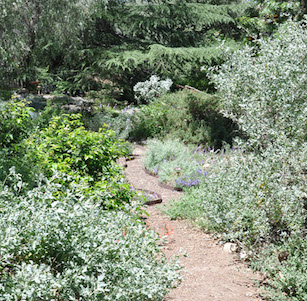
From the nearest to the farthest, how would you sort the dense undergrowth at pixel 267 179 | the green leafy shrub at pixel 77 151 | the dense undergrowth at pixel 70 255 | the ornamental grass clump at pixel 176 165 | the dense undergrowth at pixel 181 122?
the dense undergrowth at pixel 70 255, the dense undergrowth at pixel 267 179, the green leafy shrub at pixel 77 151, the ornamental grass clump at pixel 176 165, the dense undergrowth at pixel 181 122

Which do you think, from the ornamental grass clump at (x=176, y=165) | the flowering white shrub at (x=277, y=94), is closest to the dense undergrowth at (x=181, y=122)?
the ornamental grass clump at (x=176, y=165)

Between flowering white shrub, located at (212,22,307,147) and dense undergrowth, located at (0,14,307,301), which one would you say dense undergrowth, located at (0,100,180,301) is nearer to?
dense undergrowth, located at (0,14,307,301)

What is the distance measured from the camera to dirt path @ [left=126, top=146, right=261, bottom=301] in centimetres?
328

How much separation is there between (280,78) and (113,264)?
11.6ft

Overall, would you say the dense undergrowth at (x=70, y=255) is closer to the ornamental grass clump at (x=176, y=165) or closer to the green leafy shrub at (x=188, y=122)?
the ornamental grass clump at (x=176, y=165)

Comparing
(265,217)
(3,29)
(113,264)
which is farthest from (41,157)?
(3,29)

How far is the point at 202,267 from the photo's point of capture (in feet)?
12.6

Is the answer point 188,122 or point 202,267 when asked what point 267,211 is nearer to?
point 202,267

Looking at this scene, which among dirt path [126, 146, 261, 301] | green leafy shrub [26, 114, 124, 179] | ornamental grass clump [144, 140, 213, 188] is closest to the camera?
dirt path [126, 146, 261, 301]

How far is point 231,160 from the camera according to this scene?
15.3 ft

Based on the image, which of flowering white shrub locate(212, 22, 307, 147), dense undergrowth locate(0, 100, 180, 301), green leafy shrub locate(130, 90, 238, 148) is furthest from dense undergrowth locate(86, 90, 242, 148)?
dense undergrowth locate(0, 100, 180, 301)

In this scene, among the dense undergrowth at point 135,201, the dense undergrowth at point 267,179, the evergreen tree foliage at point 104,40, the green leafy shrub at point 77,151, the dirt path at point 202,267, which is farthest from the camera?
the evergreen tree foliage at point 104,40

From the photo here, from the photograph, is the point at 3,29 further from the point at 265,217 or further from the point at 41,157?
the point at 265,217

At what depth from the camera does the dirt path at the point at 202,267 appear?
10.8ft
